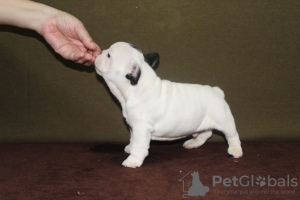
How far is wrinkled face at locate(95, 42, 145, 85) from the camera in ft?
6.99

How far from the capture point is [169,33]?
2.77 m

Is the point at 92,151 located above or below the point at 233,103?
below

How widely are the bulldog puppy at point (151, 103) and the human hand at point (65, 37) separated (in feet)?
0.83

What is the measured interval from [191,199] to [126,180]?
395mm

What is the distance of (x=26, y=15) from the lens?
101 inches

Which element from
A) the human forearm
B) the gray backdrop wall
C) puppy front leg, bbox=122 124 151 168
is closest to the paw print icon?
puppy front leg, bbox=122 124 151 168

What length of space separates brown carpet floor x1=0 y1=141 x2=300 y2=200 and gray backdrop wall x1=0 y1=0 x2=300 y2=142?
0.80 ft

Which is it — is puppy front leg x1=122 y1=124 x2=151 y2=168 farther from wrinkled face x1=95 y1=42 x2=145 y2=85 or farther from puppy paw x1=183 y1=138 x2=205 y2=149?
puppy paw x1=183 y1=138 x2=205 y2=149

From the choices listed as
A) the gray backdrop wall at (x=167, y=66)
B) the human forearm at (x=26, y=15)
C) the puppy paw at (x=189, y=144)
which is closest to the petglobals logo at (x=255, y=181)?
the puppy paw at (x=189, y=144)

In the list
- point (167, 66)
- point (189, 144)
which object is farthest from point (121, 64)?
point (189, 144)

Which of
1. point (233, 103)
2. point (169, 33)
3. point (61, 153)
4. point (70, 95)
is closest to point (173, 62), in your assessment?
point (169, 33)

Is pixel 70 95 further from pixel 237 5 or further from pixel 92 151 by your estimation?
pixel 237 5

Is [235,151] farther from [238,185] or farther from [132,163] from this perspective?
[132,163]

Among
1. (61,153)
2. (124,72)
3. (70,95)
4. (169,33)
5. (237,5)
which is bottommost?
(61,153)
